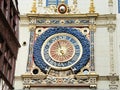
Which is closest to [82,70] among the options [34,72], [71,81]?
[71,81]

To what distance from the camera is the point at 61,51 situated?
41.2 ft

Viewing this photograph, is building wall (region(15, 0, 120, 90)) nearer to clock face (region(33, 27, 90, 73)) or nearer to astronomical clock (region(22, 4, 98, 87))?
astronomical clock (region(22, 4, 98, 87))

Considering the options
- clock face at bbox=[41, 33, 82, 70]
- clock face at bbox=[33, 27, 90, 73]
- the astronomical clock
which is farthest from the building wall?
clock face at bbox=[41, 33, 82, 70]

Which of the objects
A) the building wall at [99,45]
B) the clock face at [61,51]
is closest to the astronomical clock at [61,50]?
the clock face at [61,51]

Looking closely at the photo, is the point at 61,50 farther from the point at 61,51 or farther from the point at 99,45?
the point at 99,45

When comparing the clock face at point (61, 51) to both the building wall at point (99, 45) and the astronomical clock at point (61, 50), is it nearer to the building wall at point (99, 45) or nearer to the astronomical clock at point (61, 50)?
the astronomical clock at point (61, 50)

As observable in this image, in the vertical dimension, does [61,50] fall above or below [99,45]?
below

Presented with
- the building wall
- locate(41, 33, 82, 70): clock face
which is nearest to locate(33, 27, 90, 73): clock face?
locate(41, 33, 82, 70): clock face

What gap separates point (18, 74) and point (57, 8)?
2582mm

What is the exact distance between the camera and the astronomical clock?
1217cm

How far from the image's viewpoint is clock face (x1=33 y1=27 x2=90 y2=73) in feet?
40.6

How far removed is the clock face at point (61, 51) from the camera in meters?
12.4

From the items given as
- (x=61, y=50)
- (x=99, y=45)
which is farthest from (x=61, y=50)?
(x=99, y=45)

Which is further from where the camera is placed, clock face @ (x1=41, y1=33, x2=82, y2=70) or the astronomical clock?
clock face @ (x1=41, y1=33, x2=82, y2=70)
